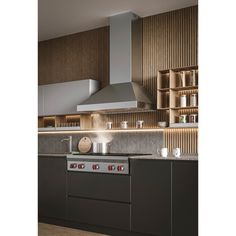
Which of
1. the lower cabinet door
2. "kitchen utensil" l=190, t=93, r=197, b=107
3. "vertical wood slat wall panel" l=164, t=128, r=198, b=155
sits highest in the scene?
"kitchen utensil" l=190, t=93, r=197, b=107

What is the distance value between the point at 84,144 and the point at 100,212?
134 cm

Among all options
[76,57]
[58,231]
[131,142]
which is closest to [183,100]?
[131,142]

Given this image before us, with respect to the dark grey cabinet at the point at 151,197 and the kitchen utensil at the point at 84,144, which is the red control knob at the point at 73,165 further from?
the dark grey cabinet at the point at 151,197

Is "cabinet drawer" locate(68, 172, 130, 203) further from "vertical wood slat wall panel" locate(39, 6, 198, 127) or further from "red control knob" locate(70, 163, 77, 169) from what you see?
"vertical wood slat wall panel" locate(39, 6, 198, 127)

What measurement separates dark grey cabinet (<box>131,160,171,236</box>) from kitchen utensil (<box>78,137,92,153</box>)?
1.36 m

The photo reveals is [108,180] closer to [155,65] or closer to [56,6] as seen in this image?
[155,65]

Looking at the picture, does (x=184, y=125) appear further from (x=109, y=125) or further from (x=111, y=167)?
(x=109, y=125)

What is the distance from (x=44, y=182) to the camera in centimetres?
478

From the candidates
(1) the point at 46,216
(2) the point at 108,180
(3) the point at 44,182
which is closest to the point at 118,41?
(2) the point at 108,180

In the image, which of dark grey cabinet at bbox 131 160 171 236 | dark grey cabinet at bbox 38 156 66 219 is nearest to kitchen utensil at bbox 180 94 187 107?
dark grey cabinet at bbox 131 160 171 236

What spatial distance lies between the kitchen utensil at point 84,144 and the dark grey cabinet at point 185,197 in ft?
6.13

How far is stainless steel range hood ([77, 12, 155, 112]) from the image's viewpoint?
442cm

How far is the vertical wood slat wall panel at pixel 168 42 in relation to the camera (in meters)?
4.30
